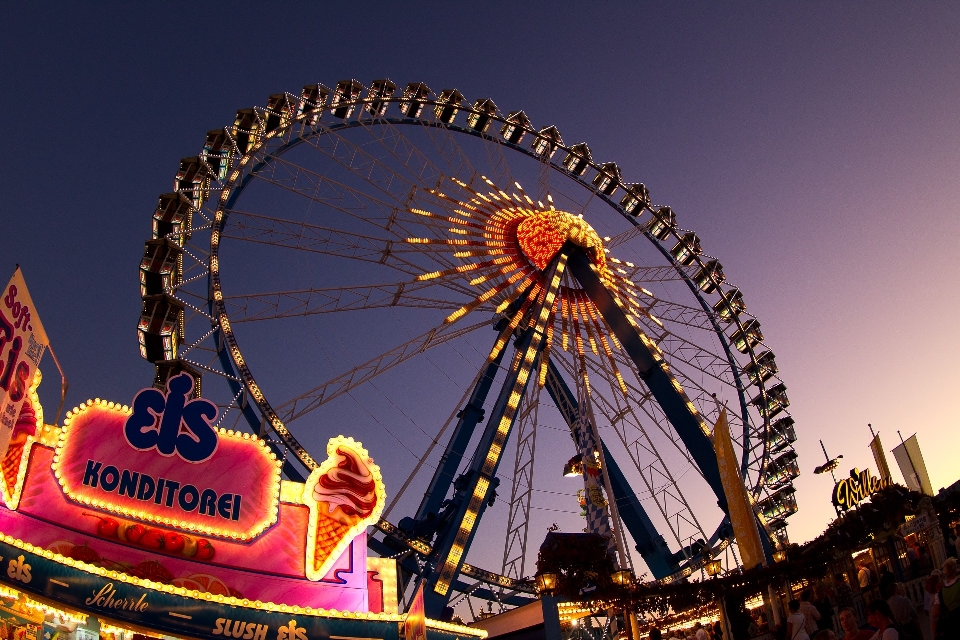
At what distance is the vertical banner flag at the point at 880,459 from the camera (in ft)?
59.4

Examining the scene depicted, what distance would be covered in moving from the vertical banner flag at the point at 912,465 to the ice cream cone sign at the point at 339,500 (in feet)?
37.8

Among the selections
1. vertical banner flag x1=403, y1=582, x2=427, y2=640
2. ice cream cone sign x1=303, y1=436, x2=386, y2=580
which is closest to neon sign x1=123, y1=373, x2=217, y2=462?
ice cream cone sign x1=303, y1=436, x2=386, y2=580

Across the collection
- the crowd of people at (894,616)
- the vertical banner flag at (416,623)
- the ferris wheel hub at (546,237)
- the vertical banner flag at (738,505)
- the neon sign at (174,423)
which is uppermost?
the ferris wheel hub at (546,237)

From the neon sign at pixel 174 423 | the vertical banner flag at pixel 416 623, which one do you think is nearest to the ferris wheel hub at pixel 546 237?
the neon sign at pixel 174 423

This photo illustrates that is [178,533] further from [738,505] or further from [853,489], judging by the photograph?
[853,489]

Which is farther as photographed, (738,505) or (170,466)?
(738,505)

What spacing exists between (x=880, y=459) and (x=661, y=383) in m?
5.40

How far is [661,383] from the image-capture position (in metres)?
18.9

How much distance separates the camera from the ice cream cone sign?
37.8 feet

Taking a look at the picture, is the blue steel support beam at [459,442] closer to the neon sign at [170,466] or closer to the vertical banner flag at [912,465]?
the neon sign at [170,466]

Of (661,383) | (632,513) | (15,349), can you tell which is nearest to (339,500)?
(15,349)

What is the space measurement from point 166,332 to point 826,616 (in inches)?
471

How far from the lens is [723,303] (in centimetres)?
2408

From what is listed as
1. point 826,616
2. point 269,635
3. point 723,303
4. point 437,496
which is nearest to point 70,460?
point 269,635
